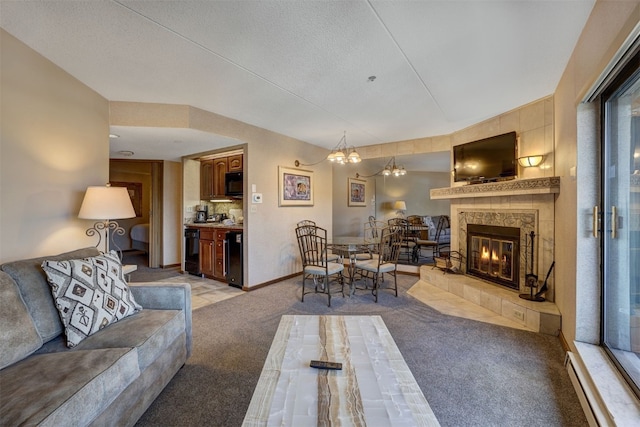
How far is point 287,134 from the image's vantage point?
14.8ft

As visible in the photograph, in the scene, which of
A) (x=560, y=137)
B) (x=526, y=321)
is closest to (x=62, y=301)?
(x=526, y=321)

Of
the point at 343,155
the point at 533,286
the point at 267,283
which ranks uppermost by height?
the point at 343,155

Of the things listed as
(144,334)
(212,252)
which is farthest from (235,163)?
(144,334)

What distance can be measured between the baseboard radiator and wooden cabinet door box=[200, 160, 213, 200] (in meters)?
4.96

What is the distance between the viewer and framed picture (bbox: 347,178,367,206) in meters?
6.99

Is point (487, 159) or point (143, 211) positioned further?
point (143, 211)

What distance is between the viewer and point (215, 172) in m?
4.79

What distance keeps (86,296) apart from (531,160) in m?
4.33

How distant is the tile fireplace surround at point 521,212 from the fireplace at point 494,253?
0.07 metres

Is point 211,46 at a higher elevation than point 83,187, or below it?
higher

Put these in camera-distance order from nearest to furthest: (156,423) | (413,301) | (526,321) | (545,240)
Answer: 1. (156,423)
2. (526,321)
3. (545,240)
4. (413,301)

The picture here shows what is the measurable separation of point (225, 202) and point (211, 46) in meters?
3.64

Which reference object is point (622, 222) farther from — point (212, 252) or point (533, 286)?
point (212, 252)

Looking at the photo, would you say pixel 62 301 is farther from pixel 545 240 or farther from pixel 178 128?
pixel 545 240
